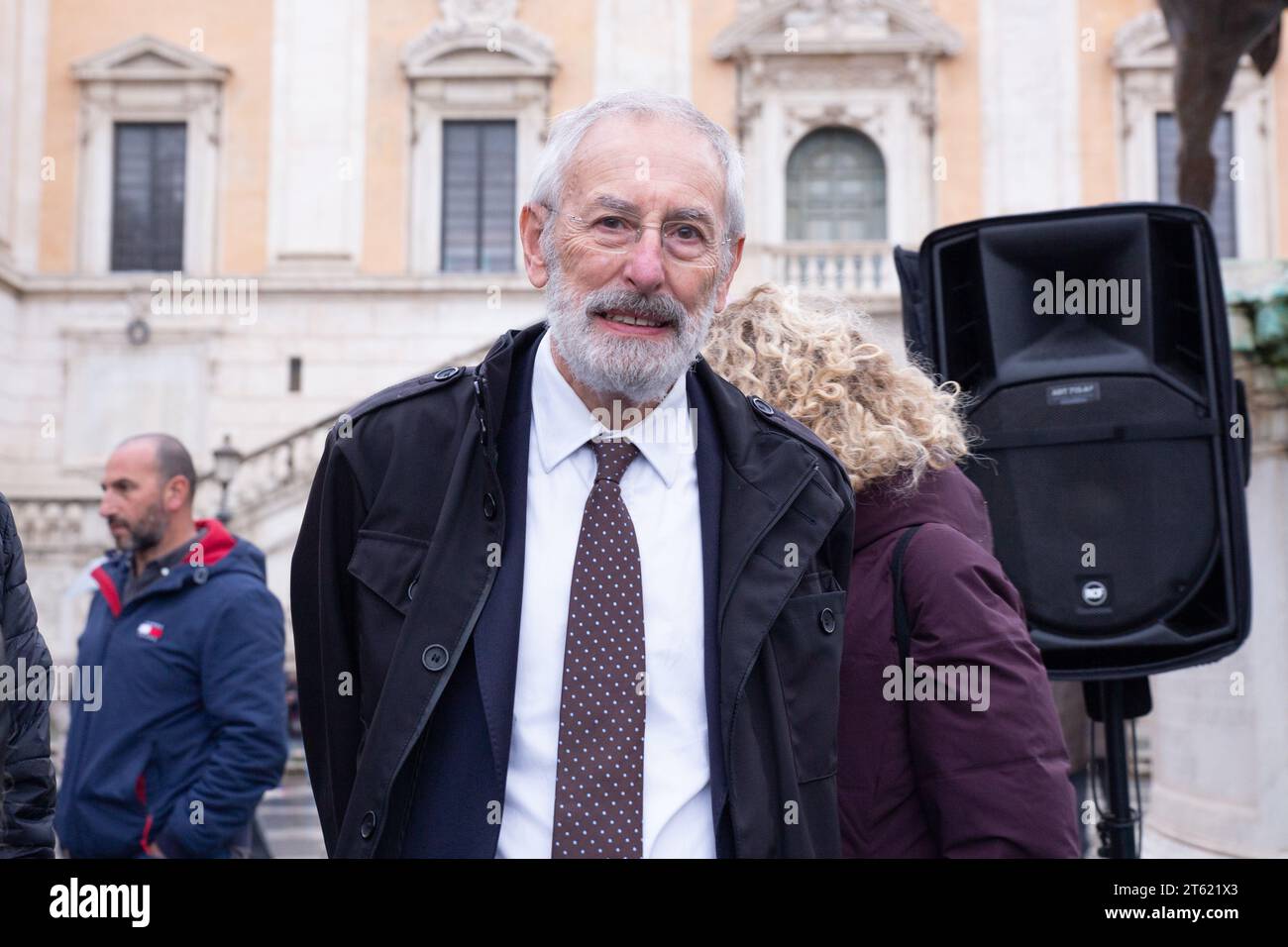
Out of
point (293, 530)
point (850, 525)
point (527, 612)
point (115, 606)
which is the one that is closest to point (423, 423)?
point (527, 612)

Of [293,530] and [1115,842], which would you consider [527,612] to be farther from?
[293,530]

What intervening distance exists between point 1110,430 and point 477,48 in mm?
17926

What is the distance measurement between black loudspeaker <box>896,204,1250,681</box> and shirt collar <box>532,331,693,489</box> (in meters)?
1.17

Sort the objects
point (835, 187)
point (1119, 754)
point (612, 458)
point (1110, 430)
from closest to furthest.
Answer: point (612, 458) → point (1110, 430) → point (1119, 754) → point (835, 187)

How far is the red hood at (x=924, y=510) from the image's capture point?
6.91 feet

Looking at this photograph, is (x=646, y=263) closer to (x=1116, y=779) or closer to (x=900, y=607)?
(x=900, y=607)

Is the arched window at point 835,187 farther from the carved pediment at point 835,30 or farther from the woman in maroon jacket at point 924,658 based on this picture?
the woman in maroon jacket at point 924,658

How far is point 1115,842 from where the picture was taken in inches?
126

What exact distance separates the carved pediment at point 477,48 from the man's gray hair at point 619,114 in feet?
59.5

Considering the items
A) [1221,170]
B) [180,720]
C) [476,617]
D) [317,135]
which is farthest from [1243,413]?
[317,135]

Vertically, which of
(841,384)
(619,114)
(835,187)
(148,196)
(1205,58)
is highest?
(835,187)

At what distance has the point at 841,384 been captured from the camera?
225 cm

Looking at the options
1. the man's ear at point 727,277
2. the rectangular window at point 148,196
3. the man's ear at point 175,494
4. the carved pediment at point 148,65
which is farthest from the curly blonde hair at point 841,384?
the carved pediment at point 148,65
